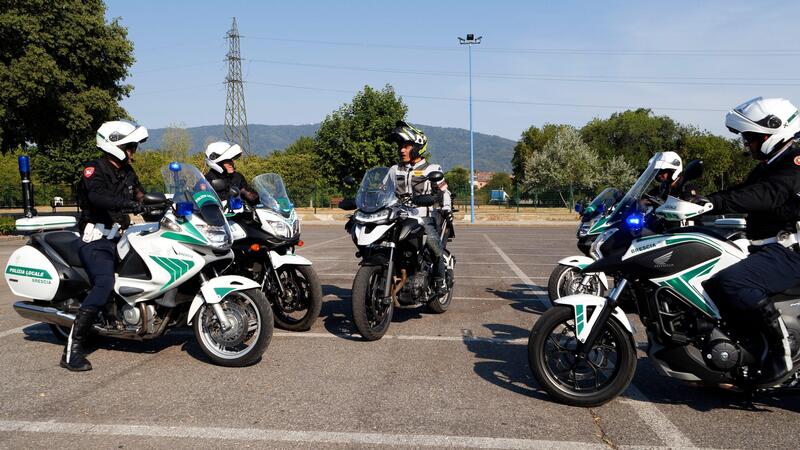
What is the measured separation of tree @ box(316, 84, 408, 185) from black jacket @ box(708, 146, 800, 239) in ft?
148

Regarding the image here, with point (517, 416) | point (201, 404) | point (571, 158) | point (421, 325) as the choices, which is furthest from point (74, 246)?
point (571, 158)

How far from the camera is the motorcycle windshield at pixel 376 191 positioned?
602 cm

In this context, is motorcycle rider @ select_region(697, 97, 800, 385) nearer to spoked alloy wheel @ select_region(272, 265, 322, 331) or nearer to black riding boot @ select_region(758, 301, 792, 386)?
black riding boot @ select_region(758, 301, 792, 386)

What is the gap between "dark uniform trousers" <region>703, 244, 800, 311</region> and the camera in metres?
3.74

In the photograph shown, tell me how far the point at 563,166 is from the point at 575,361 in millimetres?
59949

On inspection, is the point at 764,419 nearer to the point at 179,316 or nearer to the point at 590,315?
the point at 590,315

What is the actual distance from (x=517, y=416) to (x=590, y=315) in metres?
0.81

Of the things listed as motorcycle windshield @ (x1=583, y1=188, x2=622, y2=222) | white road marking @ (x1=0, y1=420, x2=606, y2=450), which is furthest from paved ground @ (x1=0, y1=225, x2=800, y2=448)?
motorcycle windshield @ (x1=583, y1=188, x2=622, y2=222)

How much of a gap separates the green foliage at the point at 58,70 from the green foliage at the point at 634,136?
63.3m

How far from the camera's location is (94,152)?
4466 centimetres

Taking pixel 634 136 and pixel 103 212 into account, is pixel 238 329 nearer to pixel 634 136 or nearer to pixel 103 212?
pixel 103 212

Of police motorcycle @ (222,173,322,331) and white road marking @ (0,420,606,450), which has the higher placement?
police motorcycle @ (222,173,322,331)

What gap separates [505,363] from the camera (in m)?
5.21

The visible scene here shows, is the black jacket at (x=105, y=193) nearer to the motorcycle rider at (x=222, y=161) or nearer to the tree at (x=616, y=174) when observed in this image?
the motorcycle rider at (x=222, y=161)
